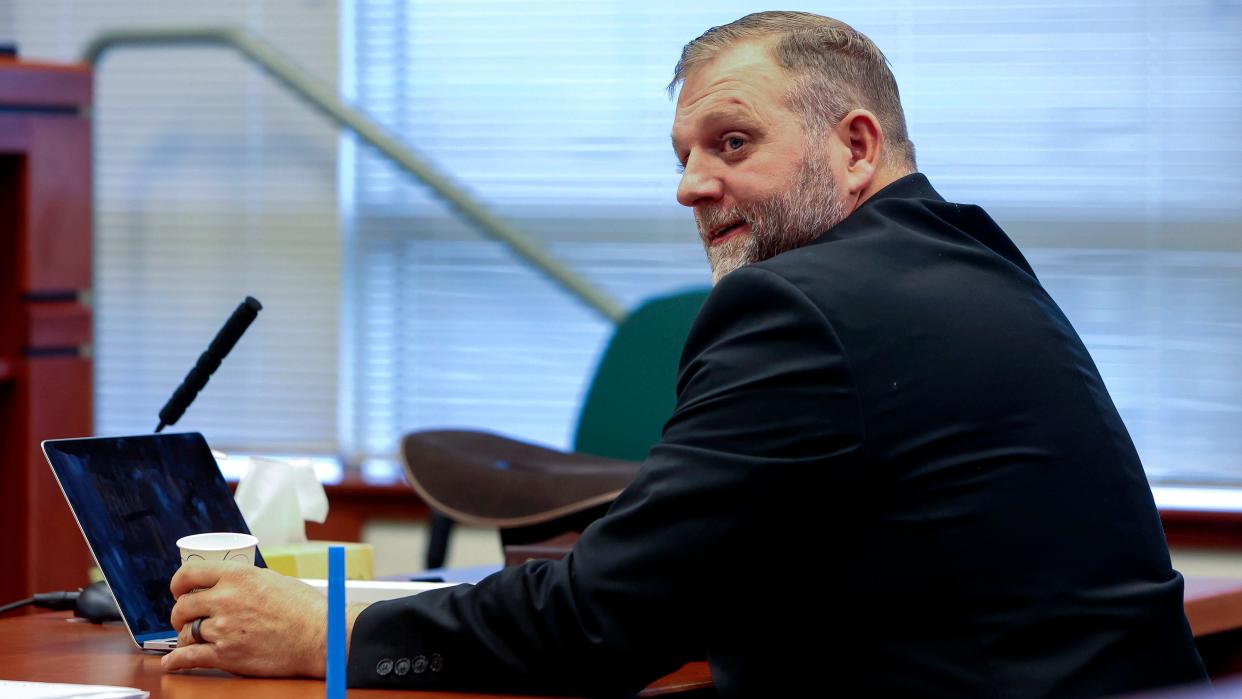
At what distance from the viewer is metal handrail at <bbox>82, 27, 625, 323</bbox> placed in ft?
11.1

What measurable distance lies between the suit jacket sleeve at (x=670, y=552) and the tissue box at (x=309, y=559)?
309mm

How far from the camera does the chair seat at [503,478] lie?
238cm

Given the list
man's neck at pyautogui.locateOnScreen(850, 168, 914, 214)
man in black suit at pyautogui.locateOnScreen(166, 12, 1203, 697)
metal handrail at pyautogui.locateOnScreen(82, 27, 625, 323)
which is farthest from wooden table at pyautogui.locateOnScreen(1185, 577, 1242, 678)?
metal handrail at pyautogui.locateOnScreen(82, 27, 625, 323)

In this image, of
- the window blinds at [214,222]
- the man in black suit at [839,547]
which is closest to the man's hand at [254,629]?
the man in black suit at [839,547]

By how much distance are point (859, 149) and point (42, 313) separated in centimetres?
222

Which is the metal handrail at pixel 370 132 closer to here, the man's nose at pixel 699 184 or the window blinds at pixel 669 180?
the window blinds at pixel 669 180

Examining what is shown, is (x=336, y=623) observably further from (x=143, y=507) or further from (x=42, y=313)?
(x=42, y=313)

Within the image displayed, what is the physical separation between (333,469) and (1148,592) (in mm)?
2600

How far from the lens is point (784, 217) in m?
1.45

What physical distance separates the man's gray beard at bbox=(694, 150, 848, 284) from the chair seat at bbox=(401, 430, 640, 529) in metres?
0.87

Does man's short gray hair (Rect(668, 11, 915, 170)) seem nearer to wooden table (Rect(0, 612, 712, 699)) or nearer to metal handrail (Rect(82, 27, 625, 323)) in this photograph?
wooden table (Rect(0, 612, 712, 699))

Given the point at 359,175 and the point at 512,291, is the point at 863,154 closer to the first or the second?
the point at 512,291

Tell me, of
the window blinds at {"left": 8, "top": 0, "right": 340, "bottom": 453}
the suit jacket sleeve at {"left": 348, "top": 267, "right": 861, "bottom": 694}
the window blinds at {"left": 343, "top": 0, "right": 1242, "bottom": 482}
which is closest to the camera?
the suit jacket sleeve at {"left": 348, "top": 267, "right": 861, "bottom": 694}

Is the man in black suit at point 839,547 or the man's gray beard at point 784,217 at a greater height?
the man's gray beard at point 784,217
